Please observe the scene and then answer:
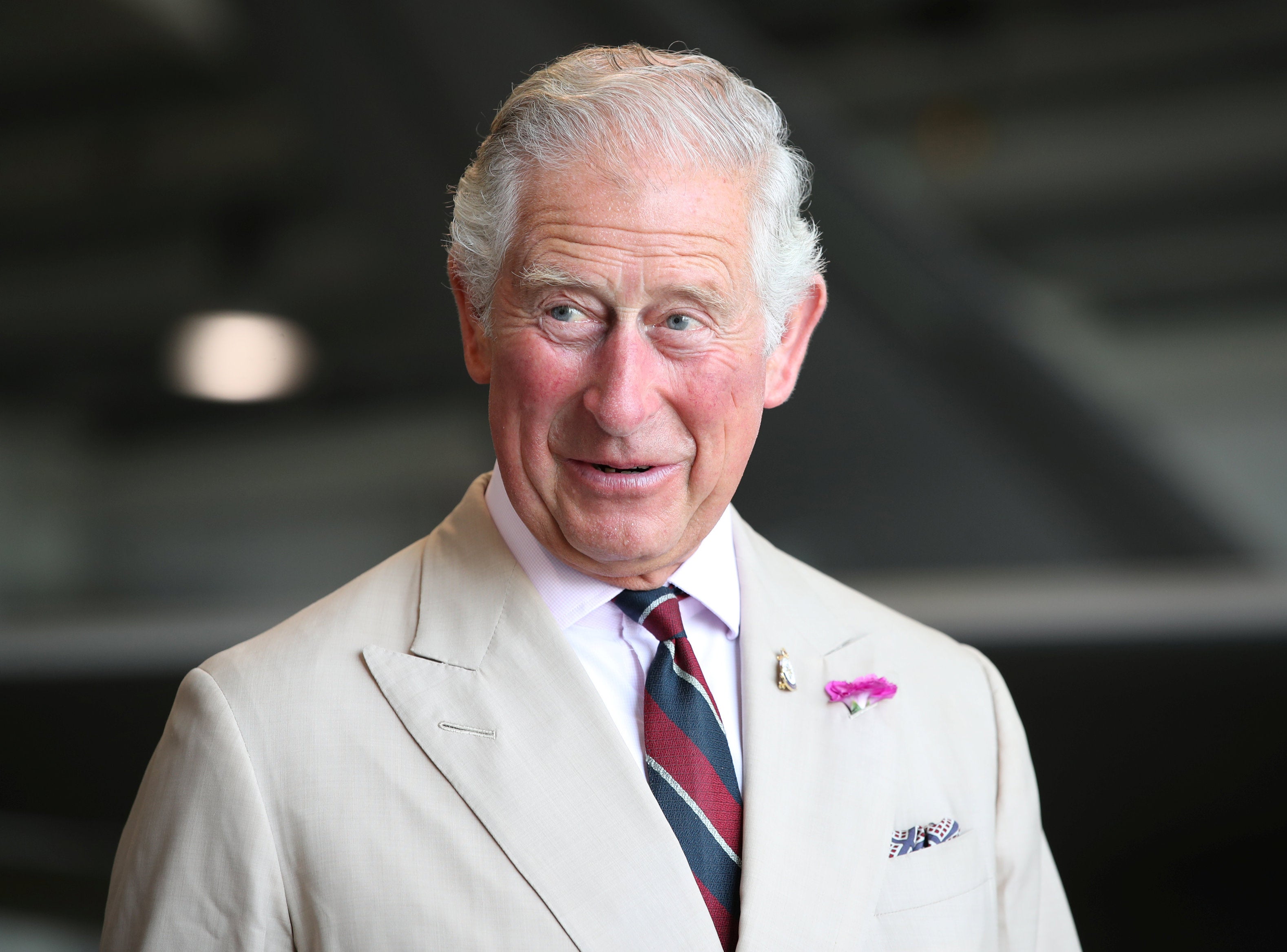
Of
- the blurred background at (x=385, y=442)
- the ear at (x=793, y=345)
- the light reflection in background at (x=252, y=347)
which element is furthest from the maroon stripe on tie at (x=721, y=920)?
the light reflection in background at (x=252, y=347)

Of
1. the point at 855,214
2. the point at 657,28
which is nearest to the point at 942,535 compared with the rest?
the point at 855,214

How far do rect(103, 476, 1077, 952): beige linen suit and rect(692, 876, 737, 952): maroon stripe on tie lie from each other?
0.03 metres

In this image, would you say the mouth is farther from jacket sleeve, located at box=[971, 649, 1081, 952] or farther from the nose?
jacket sleeve, located at box=[971, 649, 1081, 952]

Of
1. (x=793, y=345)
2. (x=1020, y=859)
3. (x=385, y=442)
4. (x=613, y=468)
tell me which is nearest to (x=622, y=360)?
(x=613, y=468)

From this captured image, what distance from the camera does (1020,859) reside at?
146 cm

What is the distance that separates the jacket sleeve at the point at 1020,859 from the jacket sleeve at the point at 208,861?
3.10 ft

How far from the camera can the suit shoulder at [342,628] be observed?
1197 millimetres

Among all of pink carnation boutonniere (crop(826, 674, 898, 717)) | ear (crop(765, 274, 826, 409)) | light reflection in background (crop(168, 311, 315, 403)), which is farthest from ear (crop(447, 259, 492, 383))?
light reflection in background (crop(168, 311, 315, 403))

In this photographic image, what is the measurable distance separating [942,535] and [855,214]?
1314 millimetres

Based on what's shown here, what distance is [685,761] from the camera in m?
1.22

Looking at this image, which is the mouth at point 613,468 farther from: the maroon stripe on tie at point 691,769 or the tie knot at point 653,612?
the maroon stripe on tie at point 691,769

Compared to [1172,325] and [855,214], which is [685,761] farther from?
[1172,325]

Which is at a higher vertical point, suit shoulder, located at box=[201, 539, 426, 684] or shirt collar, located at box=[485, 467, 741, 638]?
shirt collar, located at box=[485, 467, 741, 638]

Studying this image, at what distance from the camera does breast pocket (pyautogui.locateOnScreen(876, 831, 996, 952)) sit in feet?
4.18
